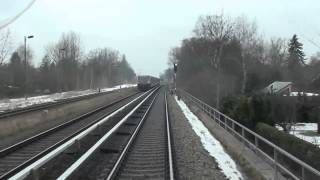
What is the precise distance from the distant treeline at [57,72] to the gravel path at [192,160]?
5556cm

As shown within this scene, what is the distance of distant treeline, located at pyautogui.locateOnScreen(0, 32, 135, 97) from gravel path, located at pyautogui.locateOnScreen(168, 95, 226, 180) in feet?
182

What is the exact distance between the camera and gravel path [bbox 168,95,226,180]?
13.6m

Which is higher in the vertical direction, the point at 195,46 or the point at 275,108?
the point at 195,46

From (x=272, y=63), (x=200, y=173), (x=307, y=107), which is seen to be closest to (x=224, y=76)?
(x=307, y=107)

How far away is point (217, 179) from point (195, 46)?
77183mm

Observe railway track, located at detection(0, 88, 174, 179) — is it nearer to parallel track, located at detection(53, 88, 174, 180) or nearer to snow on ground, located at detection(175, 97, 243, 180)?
parallel track, located at detection(53, 88, 174, 180)

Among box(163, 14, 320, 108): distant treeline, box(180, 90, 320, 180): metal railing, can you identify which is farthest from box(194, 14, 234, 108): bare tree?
box(180, 90, 320, 180): metal railing

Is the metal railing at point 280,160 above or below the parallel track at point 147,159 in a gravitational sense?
above

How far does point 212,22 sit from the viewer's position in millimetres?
80125

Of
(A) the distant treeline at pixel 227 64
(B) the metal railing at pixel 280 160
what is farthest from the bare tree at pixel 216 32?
(B) the metal railing at pixel 280 160

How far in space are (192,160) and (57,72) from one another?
83869mm

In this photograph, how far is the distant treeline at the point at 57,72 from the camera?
290ft

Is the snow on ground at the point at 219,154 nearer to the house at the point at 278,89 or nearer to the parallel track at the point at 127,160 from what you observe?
the parallel track at the point at 127,160

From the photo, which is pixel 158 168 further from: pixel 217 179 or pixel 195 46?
pixel 195 46
